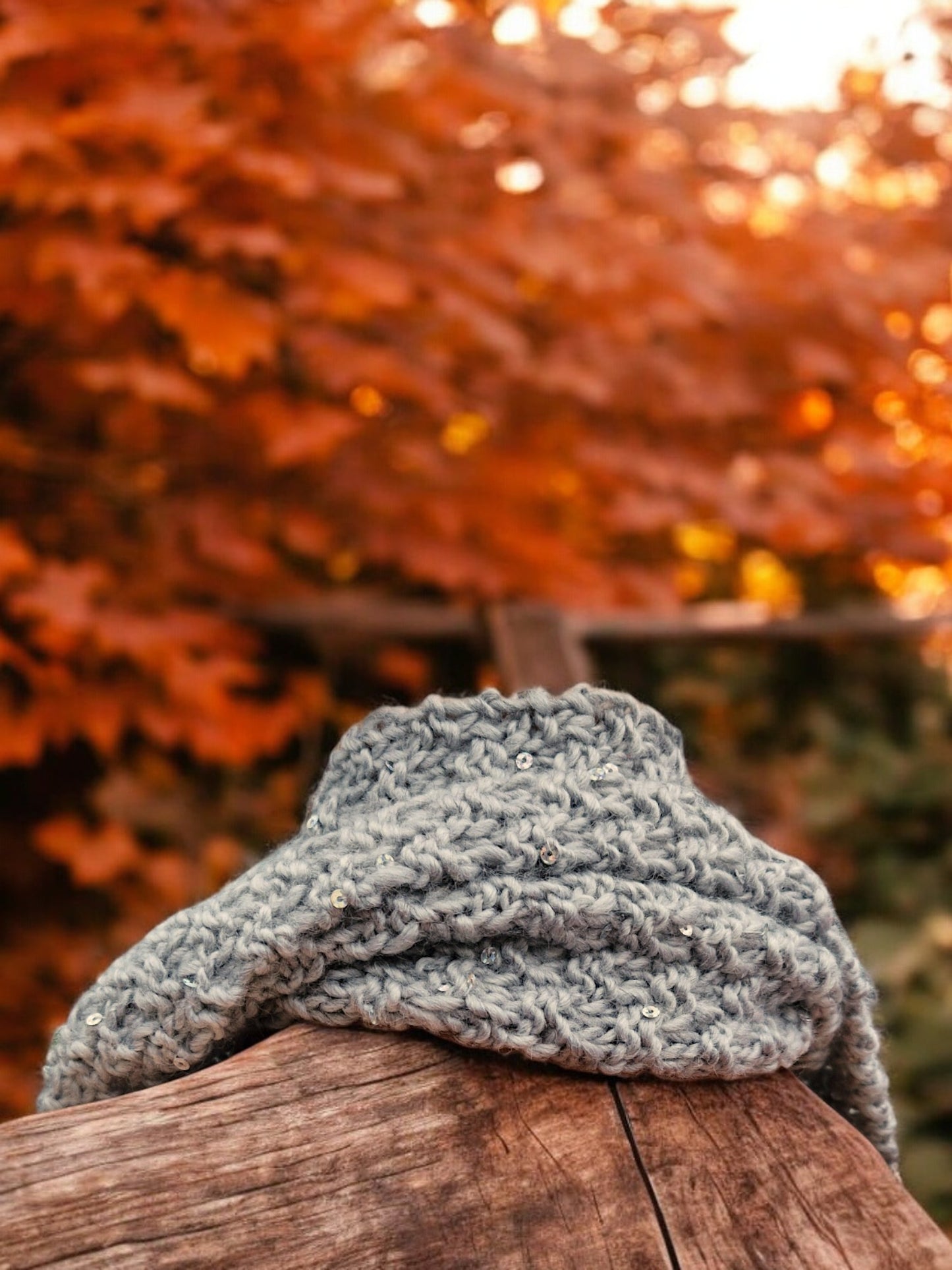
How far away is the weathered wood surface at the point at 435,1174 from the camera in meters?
0.66

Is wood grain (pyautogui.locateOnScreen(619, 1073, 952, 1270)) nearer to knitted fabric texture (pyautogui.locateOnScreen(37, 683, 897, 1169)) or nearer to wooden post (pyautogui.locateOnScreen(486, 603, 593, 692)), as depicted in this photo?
knitted fabric texture (pyautogui.locateOnScreen(37, 683, 897, 1169))

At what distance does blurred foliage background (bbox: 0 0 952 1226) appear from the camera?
1.90 metres

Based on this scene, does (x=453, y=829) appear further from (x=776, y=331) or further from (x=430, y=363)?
(x=776, y=331)

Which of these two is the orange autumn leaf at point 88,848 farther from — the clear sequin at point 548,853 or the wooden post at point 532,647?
the clear sequin at point 548,853

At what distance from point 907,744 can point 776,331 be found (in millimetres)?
1347

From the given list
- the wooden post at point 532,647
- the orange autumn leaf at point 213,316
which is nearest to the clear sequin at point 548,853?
the orange autumn leaf at point 213,316

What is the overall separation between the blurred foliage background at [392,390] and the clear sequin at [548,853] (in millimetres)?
1291

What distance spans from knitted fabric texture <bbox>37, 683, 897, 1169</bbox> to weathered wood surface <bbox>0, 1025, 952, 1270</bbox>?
0.03 metres

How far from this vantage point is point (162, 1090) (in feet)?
2.38

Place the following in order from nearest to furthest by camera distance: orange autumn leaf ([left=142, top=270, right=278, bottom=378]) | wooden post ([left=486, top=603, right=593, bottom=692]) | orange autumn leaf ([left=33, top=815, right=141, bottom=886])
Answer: orange autumn leaf ([left=142, top=270, right=278, bottom=378]) < orange autumn leaf ([left=33, top=815, right=141, bottom=886]) < wooden post ([left=486, top=603, right=593, bottom=692])

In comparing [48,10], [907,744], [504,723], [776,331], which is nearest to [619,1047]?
[504,723]

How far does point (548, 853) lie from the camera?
75 cm

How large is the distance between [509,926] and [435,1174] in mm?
149

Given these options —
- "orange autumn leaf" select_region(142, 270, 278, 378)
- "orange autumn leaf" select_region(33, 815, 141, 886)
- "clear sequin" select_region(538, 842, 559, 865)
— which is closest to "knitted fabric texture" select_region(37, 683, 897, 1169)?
"clear sequin" select_region(538, 842, 559, 865)
